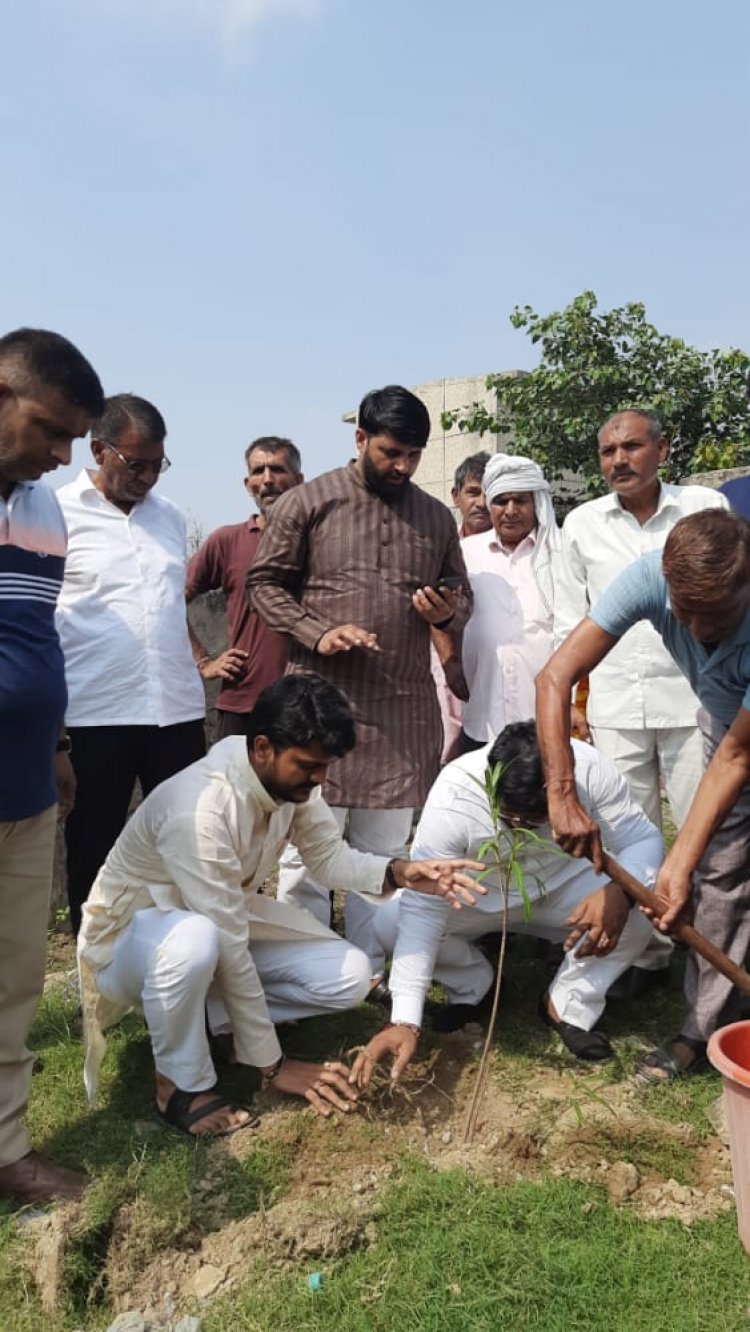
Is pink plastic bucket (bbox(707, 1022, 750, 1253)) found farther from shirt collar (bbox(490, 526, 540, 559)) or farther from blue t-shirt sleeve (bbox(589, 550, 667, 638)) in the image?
shirt collar (bbox(490, 526, 540, 559))

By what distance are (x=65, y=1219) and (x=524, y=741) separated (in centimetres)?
184

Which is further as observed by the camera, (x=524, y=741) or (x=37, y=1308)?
(x=524, y=741)

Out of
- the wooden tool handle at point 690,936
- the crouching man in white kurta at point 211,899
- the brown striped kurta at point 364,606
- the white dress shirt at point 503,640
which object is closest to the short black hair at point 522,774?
the crouching man in white kurta at point 211,899

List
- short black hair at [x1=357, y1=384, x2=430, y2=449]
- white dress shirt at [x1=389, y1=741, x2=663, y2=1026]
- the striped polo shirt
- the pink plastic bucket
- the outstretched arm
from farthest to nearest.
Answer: short black hair at [x1=357, y1=384, x2=430, y2=449] → white dress shirt at [x1=389, y1=741, x2=663, y2=1026] → the outstretched arm → the striped polo shirt → the pink plastic bucket

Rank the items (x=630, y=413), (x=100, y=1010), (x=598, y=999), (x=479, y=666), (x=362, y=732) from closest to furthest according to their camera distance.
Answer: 1. (x=100, y=1010)
2. (x=598, y=999)
3. (x=362, y=732)
4. (x=630, y=413)
5. (x=479, y=666)

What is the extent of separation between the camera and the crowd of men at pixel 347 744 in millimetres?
2805

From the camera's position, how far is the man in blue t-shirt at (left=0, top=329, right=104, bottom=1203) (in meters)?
2.53

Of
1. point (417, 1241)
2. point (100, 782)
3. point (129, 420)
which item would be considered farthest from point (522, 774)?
point (129, 420)

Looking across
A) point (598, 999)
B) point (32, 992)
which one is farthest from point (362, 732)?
point (32, 992)

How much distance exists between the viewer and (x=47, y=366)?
252cm

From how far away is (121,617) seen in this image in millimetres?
4105

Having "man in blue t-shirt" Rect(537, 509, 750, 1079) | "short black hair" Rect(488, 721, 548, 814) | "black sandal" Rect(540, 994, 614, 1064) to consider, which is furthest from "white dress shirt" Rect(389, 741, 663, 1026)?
"black sandal" Rect(540, 994, 614, 1064)

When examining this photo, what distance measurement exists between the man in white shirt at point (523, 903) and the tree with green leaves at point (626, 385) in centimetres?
674

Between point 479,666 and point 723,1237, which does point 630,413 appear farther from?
point 723,1237
